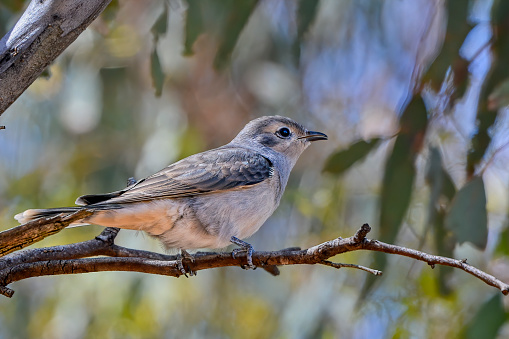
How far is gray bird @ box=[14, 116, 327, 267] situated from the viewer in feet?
8.66

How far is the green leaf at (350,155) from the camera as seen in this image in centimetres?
357

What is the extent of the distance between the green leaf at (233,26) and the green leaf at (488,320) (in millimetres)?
2024

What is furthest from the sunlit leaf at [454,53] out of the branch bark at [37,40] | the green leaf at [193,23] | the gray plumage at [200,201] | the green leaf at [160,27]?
the branch bark at [37,40]

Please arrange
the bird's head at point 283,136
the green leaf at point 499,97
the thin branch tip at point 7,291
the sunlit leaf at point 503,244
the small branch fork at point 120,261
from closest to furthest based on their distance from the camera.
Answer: the small branch fork at point 120,261
the thin branch tip at point 7,291
the green leaf at point 499,97
the bird's head at point 283,136
the sunlit leaf at point 503,244

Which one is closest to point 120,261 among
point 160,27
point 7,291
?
point 7,291

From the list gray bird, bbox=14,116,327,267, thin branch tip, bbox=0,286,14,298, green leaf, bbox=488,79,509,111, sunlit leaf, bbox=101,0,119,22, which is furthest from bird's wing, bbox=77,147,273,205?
green leaf, bbox=488,79,509,111

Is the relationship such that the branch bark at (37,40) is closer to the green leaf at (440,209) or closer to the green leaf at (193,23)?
the green leaf at (193,23)

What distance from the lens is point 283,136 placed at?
3877 millimetres

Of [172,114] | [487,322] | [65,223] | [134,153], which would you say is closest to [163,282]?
[134,153]

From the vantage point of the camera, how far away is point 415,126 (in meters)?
3.76

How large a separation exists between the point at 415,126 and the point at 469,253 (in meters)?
1.15

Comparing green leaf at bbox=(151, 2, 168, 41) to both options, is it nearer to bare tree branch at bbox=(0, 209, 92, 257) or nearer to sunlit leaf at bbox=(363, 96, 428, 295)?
sunlit leaf at bbox=(363, 96, 428, 295)

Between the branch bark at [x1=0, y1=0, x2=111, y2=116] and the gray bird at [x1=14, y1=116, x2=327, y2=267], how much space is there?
761mm

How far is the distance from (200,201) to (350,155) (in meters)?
1.05
